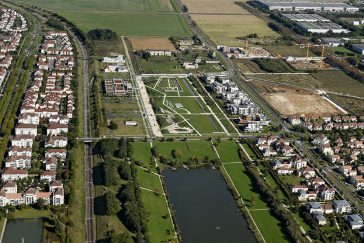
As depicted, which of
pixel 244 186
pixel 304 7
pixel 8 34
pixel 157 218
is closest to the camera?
pixel 157 218

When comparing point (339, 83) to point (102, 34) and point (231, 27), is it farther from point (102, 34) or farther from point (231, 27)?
point (102, 34)

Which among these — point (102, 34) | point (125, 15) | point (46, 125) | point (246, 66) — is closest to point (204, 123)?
point (46, 125)

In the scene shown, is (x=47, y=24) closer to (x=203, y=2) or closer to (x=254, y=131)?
(x=203, y=2)

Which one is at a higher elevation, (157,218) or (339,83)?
(339,83)

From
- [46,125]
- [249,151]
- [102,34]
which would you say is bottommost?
[249,151]

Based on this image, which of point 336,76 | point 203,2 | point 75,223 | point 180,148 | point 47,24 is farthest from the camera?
point 203,2

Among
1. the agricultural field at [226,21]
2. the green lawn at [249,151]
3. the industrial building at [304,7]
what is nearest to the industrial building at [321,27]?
the agricultural field at [226,21]

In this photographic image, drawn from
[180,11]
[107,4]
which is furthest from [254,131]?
[107,4]

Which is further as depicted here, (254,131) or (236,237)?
(254,131)

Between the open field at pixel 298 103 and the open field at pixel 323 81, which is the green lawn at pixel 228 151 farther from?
the open field at pixel 323 81
